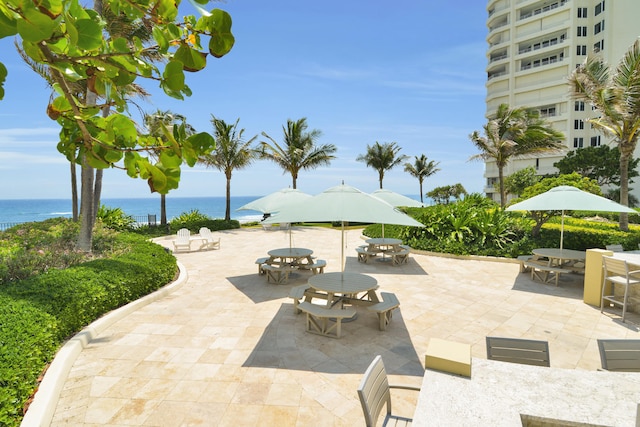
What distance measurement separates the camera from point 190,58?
53.1 inches

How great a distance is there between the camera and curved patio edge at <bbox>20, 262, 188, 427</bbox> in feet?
12.1

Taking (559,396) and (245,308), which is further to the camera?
(245,308)

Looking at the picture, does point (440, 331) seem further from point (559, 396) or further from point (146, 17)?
point (146, 17)

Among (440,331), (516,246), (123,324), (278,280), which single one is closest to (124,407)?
(123,324)

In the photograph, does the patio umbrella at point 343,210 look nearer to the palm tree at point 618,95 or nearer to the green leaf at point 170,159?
A: the green leaf at point 170,159

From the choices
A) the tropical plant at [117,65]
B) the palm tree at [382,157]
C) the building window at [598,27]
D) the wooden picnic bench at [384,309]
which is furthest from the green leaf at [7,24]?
the building window at [598,27]

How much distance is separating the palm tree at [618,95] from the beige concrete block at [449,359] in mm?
13321

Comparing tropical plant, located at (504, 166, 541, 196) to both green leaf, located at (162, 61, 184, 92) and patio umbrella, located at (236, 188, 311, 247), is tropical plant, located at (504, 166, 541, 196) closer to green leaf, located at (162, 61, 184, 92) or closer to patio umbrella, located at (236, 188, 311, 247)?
patio umbrella, located at (236, 188, 311, 247)

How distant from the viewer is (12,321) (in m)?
4.39

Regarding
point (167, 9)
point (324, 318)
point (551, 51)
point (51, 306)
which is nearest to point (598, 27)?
point (551, 51)

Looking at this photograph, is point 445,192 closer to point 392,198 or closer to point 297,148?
point 297,148

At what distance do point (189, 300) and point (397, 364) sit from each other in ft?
17.2

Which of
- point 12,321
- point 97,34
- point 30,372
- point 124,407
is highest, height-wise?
point 97,34

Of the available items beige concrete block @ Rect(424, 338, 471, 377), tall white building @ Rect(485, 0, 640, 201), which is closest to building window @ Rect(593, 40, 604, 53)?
tall white building @ Rect(485, 0, 640, 201)
